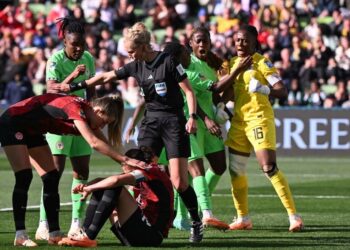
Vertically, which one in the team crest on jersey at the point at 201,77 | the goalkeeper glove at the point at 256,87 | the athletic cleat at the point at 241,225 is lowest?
the athletic cleat at the point at 241,225

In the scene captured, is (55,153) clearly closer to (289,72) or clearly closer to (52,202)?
(52,202)

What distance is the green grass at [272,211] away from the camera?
11.4 metres

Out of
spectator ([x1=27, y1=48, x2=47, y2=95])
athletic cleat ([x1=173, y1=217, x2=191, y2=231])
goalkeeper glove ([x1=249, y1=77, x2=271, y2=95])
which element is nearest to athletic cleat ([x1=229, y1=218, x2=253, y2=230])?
athletic cleat ([x1=173, y1=217, x2=191, y2=231])

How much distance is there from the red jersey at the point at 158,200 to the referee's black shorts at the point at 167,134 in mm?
528

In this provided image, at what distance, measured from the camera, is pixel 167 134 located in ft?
38.0

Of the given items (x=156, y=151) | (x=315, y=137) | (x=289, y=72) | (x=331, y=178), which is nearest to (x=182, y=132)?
(x=156, y=151)

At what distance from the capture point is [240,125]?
1301cm

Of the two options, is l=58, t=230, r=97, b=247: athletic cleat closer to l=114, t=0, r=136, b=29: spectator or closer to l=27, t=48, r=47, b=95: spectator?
l=27, t=48, r=47, b=95: spectator

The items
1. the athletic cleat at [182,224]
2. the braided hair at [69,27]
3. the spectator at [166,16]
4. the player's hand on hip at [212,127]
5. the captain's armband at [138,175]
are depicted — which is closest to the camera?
the captain's armband at [138,175]

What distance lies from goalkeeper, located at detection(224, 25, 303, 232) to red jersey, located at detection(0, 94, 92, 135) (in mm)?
2674

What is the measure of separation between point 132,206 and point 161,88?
138 centimetres

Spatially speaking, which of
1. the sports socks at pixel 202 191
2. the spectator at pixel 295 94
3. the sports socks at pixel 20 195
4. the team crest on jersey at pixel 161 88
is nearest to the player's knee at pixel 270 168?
Result: the sports socks at pixel 202 191

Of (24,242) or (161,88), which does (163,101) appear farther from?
(24,242)

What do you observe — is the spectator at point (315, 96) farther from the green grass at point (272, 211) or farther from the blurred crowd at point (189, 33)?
the green grass at point (272, 211)
